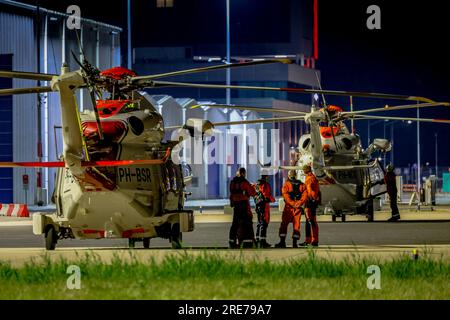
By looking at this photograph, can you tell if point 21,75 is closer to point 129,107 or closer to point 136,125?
point 136,125

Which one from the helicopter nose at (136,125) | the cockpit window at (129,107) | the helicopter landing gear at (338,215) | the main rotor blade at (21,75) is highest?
→ the main rotor blade at (21,75)

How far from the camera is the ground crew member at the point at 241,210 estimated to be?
24.9m

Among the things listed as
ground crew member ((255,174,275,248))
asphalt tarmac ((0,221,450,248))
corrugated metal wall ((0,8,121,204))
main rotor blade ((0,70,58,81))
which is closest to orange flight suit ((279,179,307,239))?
ground crew member ((255,174,275,248))

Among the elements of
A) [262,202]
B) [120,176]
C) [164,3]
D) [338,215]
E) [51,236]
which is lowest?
[338,215]

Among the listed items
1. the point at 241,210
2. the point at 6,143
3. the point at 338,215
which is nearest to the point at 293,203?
the point at 241,210

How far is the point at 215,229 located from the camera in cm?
3478

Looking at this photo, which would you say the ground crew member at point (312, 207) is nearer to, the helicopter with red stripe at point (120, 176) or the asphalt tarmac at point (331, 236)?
the asphalt tarmac at point (331, 236)

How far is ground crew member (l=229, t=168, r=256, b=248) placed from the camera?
2488 cm

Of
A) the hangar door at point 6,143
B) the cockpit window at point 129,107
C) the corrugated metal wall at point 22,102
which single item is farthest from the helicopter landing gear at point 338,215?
the hangar door at point 6,143

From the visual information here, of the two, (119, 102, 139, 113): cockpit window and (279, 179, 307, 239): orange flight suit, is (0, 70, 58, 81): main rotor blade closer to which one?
(119, 102, 139, 113): cockpit window

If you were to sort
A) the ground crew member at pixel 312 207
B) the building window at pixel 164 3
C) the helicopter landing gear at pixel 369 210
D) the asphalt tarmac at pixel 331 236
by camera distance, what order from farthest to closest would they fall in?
the building window at pixel 164 3 → the helicopter landing gear at pixel 369 210 → the asphalt tarmac at pixel 331 236 → the ground crew member at pixel 312 207

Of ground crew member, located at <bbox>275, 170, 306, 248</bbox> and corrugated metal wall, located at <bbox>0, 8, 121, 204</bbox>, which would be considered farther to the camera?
corrugated metal wall, located at <bbox>0, 8, 121, 204</bbox>

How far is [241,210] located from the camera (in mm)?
24984
